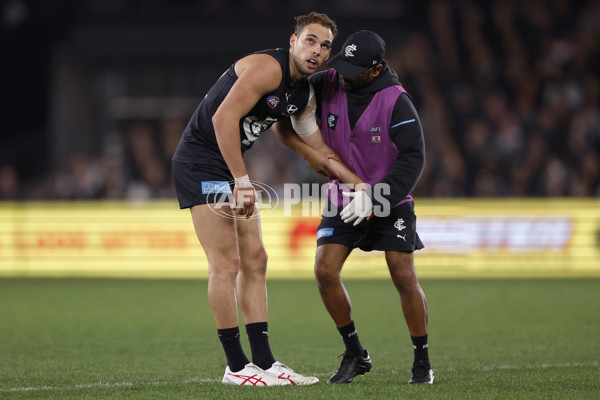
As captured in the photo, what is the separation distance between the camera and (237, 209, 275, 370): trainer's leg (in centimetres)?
559

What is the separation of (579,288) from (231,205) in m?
8.12

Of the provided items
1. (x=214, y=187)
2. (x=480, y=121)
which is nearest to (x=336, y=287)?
(x=214, y=187)

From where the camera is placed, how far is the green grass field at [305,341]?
5355 mm

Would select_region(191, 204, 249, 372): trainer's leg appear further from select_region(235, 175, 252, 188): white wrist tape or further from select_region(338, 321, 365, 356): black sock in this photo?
select_region(338, 321, 365, 356): black sock

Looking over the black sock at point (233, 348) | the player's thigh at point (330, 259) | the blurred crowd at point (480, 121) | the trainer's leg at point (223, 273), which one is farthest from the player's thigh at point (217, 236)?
the blurred crowd at point (480, 121)

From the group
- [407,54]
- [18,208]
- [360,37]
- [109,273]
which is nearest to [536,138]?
[407,54]

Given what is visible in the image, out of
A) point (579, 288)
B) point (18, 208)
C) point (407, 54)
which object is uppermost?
point (407, 54)

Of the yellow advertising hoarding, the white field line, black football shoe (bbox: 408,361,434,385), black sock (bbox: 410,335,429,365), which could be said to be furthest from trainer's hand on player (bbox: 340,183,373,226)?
the yellow advertising hoarding

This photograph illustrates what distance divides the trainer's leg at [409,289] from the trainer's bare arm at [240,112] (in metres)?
1.00

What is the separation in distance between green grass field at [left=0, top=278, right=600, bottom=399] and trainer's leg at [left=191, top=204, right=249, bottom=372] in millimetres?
299

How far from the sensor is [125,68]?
20938mm

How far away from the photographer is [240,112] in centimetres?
525

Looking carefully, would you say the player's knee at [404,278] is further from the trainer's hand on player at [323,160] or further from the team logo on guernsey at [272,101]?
the team logo on guernsey at [272,101]

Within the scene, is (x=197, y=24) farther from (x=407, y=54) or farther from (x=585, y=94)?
(x=585, y=94)
